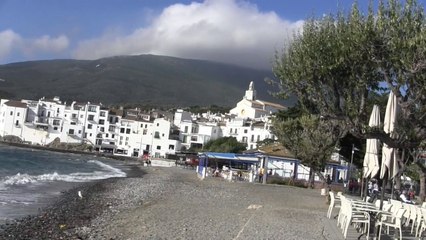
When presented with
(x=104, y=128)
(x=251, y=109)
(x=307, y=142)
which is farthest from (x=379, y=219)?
(x=251, y=109)

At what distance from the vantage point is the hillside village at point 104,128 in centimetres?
14262

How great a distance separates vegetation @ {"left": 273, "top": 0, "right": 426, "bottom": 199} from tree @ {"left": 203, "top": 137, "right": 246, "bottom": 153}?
101 metres

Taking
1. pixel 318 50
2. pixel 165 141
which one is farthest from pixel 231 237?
pixel 165 141

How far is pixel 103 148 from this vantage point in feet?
490

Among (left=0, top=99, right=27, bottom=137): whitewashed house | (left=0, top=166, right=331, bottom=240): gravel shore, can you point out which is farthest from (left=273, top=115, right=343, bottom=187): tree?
(left=0, top=99, right=27, bottom=137): whitewashed house

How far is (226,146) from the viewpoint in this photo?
394 ft

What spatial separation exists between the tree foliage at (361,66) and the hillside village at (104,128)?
409ft

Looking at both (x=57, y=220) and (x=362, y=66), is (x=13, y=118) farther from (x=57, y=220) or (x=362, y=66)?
(x=362, y=66)

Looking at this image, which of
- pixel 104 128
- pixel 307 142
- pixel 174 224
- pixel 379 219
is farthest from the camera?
pixel 104 128

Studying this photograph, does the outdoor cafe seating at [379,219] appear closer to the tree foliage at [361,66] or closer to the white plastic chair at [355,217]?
the white plastic chair at [355,217]

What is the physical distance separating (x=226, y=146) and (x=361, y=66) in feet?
346

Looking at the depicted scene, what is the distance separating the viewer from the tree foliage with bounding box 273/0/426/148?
13477 mm

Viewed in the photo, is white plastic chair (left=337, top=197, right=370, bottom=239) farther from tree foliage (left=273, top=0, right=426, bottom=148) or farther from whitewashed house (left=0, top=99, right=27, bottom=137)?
whitewashed house (left=0, top=99, right=27, bottom=137)

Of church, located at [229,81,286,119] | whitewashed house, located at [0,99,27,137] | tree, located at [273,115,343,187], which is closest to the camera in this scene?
tree, located at [273,115,343,187]
